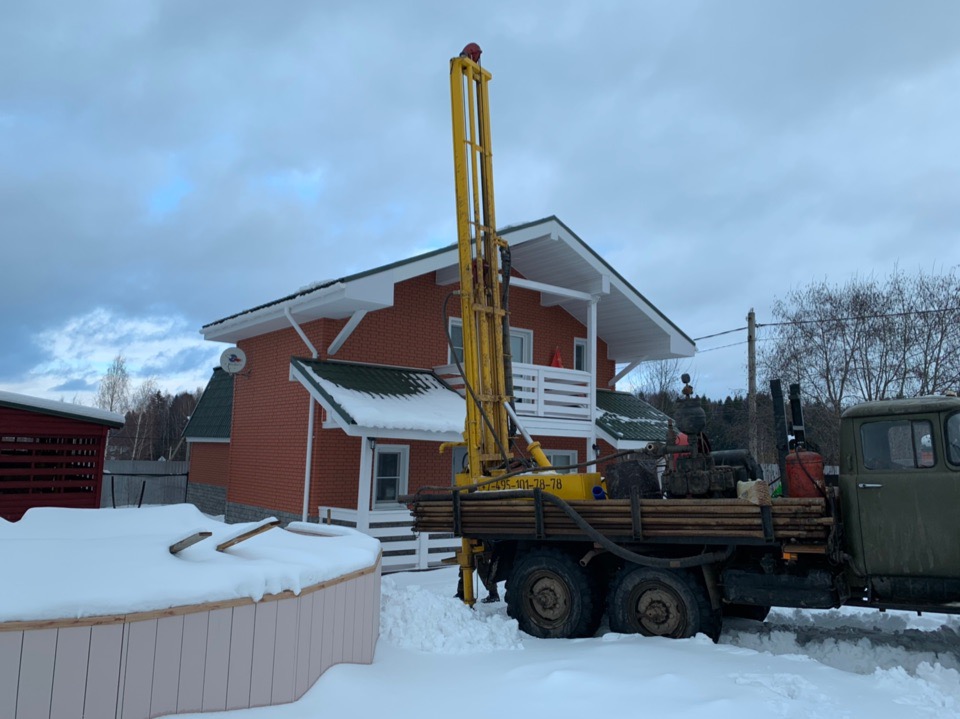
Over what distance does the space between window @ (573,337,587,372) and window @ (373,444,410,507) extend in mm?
5726

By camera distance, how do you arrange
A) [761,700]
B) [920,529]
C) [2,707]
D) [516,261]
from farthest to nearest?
[516,261]
[920,529]
[761,700]
[2,707]

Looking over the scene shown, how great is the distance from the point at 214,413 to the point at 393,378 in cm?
907

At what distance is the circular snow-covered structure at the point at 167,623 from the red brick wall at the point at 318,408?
25.1 feet

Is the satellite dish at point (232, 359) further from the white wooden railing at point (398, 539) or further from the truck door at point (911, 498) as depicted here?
the truck door at point (911, 498)

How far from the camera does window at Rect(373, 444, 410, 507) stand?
539 inches

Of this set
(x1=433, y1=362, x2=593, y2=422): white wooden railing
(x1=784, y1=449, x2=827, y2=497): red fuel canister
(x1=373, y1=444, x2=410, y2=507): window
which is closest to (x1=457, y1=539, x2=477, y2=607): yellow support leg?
(x1=784, y1=449, x2=827, y2=497): red fuel canister

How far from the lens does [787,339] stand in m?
31.1

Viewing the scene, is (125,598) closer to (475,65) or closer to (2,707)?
(2,707)

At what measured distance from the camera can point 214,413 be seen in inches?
814

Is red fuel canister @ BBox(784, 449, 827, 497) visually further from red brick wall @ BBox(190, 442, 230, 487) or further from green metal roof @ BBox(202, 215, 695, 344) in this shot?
red brick wall @ BBox(190, 442, 230, 487)

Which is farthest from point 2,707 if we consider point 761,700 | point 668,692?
point 761,700

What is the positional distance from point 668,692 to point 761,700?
0.64m

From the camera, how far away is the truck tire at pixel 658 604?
729 centimetres

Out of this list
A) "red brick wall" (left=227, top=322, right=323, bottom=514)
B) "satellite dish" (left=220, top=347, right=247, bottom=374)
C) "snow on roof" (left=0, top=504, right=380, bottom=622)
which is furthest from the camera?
"satellite dish" (left=220, top=347, right=247, bottom=374)
